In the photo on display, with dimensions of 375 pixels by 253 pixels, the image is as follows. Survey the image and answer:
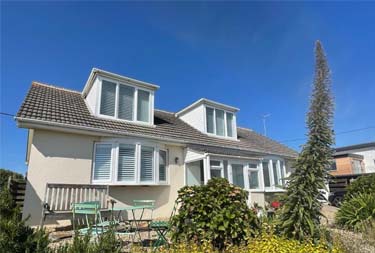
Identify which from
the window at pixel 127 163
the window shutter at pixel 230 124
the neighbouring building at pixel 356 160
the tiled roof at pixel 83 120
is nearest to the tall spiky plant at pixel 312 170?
the window at pixel 127 163

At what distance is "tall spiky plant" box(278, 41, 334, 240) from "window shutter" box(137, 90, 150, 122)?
914 centimetres

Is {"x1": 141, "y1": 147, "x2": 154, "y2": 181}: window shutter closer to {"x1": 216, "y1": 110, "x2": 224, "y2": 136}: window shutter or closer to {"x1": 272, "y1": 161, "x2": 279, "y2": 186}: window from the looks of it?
{"x1": 216, "y1": 110, "x2": 224, "y2": 136}: window shutter

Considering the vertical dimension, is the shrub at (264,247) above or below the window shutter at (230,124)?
below

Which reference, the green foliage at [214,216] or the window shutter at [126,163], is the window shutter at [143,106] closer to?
the window shutter at [126,163]

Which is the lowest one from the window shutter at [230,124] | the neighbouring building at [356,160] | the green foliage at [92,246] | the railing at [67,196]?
the green foliage at [92,246]

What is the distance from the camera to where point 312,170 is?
4.83 metres

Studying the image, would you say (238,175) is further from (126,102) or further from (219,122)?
(126,102)

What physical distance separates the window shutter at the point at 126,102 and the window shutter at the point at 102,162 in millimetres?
2230

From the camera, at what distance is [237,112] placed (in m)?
17.5

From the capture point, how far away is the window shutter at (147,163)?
423 inches

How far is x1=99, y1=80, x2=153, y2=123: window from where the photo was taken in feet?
37.4

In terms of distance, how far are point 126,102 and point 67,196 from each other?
5713 mm

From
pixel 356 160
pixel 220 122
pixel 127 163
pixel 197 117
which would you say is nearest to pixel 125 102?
pixel 127 163

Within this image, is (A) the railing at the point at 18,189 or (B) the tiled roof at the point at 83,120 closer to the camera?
(A) the railing at the point at 18,189
